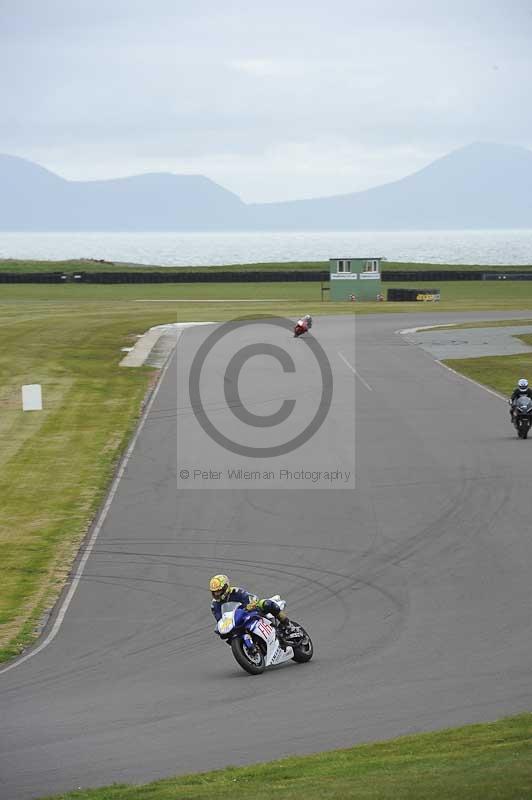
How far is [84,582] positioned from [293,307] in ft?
230

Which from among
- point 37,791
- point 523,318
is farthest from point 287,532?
point 523,318

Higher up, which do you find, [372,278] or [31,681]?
[372,278]

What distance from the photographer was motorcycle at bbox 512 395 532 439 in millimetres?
34531

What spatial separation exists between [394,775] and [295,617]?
764cm

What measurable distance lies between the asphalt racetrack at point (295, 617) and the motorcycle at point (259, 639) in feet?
0.72

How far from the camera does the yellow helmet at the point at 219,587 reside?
16.3 metres

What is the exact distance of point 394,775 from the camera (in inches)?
437

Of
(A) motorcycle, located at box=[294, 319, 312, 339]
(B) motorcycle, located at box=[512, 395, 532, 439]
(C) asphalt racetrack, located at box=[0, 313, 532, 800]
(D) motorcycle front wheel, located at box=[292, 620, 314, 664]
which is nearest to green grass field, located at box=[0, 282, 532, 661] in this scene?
(C) asphalt racetrack, located at box=[0, 313, 532, 800]

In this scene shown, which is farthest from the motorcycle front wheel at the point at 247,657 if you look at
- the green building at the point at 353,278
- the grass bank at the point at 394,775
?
the green building at the point at 353,278

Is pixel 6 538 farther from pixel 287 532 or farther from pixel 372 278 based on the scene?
pixel 372 278

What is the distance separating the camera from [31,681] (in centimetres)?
1627

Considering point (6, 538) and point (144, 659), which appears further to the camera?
point (6, 538)
